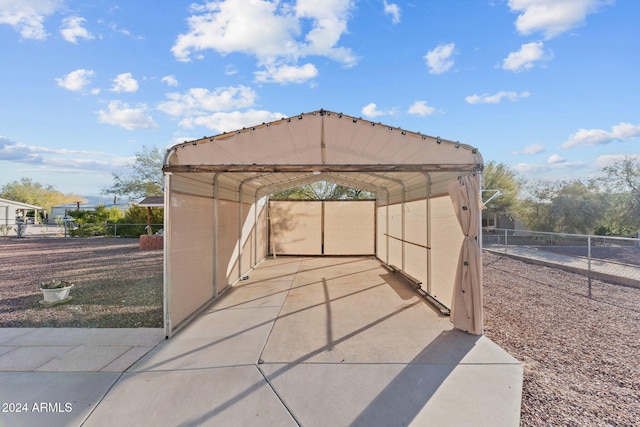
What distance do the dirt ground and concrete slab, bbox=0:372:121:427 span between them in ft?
4.81

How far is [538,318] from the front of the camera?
436 cm

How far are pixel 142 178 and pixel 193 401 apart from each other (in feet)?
76.5

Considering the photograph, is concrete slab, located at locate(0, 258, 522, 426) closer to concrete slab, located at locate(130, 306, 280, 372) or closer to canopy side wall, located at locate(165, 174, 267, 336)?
concrete slab, located at locate(130, 306, 280, 372)

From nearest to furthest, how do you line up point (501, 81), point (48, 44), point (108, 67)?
1. point (48, 44)
2. point (108, 67)
3. point (501, 81)

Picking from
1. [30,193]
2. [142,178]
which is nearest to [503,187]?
[142,178]

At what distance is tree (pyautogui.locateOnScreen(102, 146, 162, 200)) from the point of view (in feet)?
71.2

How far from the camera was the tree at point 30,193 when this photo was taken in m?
40.6

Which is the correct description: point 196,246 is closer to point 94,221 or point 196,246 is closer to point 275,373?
point 275,373

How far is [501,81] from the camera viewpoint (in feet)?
25.6

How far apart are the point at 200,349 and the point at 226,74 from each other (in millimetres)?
7368

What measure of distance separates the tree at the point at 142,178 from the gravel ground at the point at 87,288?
35.9 ft

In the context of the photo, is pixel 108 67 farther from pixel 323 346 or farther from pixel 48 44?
pixel 323 346

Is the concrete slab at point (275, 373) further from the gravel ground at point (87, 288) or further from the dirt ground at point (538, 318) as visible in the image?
the gravel ground at point (87, 288)

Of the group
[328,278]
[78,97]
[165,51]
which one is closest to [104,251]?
[78,97]
